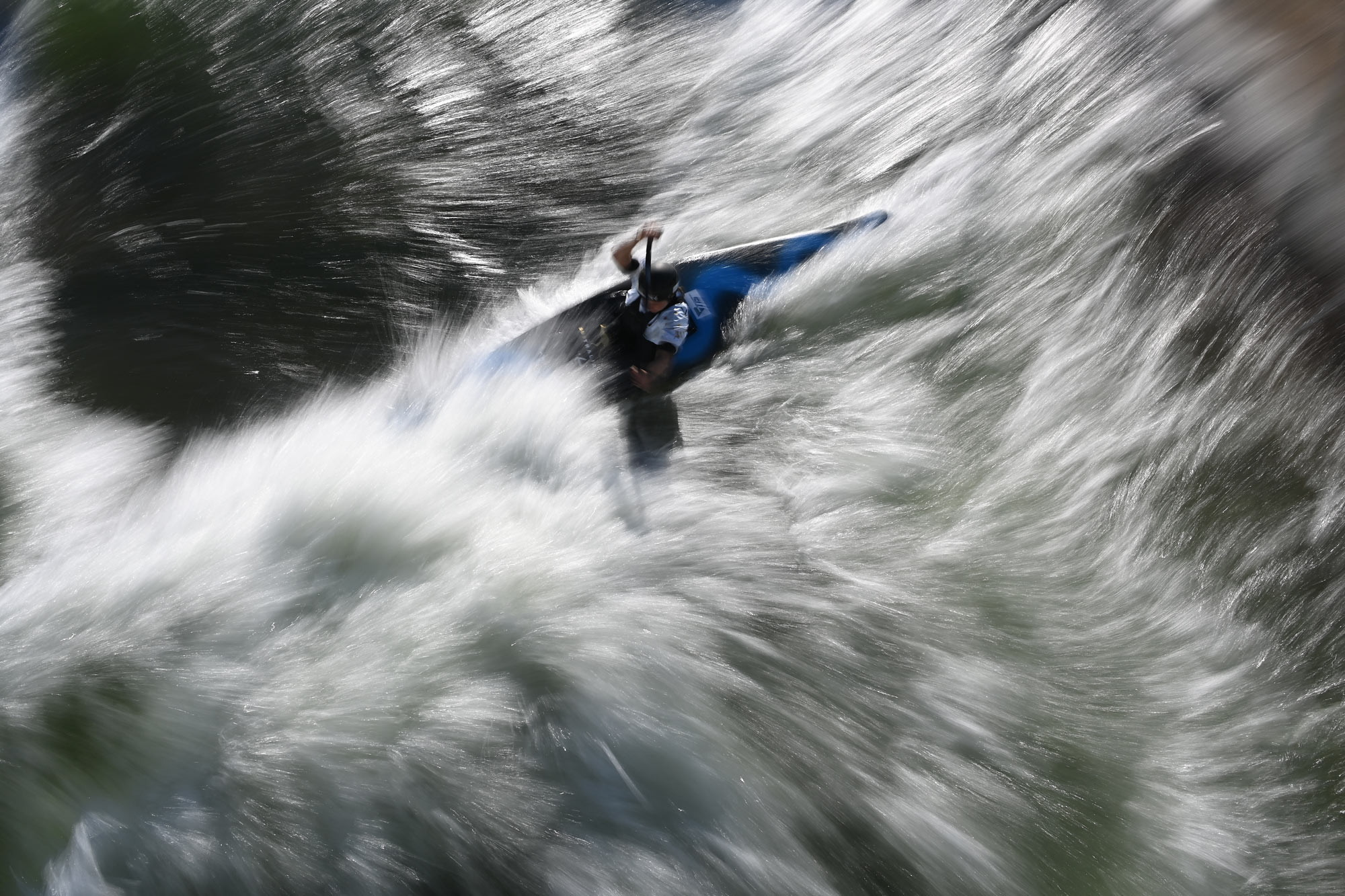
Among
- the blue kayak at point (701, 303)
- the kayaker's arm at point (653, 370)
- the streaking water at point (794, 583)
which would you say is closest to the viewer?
the streaking water at point (794, 583)

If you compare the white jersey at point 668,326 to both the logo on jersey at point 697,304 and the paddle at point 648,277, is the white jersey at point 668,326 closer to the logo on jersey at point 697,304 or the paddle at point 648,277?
the paddle at point 648,277

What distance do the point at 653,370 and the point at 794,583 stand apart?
40.5 inches

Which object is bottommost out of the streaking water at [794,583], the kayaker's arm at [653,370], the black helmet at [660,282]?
the streaking water at [794,583]

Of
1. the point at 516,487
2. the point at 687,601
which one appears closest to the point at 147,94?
the point at 516,487

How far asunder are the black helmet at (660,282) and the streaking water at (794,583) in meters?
0.38

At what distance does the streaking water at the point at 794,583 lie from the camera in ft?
9.51

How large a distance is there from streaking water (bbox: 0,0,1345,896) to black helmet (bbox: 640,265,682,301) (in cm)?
38

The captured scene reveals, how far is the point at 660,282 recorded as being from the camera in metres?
3.67

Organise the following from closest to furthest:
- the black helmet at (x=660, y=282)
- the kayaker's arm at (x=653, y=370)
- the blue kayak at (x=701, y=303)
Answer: the black helmet at (x=660, y=282), the kayaker's arm at (x=653, y=370), the blue kayak at (x=701, y=303)

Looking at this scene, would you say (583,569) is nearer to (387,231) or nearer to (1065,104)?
(387,231)

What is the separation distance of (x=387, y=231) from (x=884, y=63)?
98.5 inches

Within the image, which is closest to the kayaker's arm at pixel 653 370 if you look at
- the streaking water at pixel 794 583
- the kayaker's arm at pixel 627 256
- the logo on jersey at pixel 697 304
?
the streaking water at pixel 794 583

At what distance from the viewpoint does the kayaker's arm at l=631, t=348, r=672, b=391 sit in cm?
376

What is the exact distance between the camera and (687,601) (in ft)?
11.0
